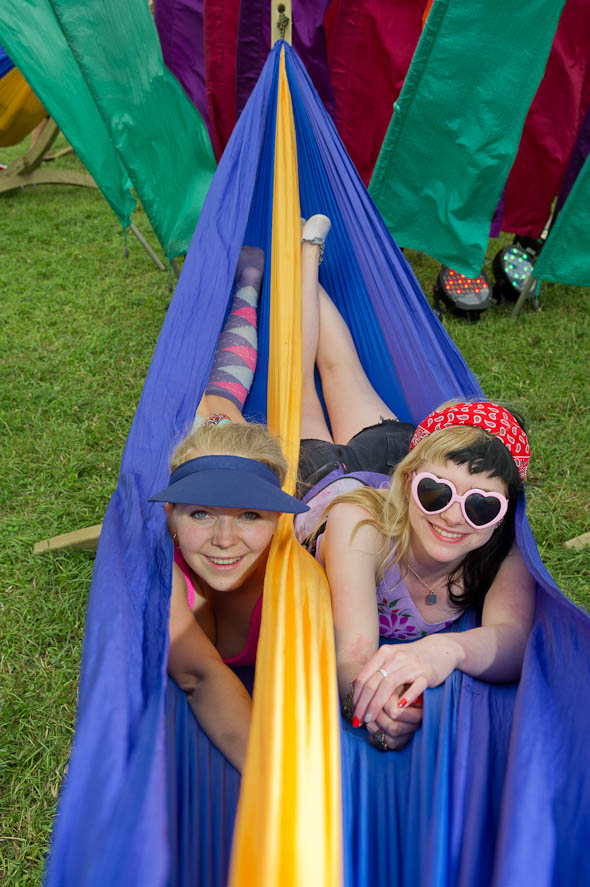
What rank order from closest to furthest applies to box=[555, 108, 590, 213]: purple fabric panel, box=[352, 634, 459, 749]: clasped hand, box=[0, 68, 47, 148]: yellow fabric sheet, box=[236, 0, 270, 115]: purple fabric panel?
box=[352, 634, 459, 749]: clasped hand < box=[236, 0, 270, 115]: purple fabric panel < box=[555, 108, 590, 213]: purple fabric panel < box=[0, 68, 47, 148]: yellow fabric sheet

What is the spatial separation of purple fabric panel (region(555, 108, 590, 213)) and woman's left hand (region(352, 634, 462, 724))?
2.43 meters

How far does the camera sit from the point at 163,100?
2.46 m

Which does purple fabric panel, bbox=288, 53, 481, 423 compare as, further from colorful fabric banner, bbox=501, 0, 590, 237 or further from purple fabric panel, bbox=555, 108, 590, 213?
purple fabric panel, bbox=555, 108, 590, 213

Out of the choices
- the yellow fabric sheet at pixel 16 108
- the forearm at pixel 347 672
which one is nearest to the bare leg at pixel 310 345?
the forearm at pixel 347 672

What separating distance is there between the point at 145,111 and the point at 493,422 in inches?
70.0

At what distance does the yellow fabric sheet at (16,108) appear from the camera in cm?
396

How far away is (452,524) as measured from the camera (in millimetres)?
1129

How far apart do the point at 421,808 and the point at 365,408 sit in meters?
1.14

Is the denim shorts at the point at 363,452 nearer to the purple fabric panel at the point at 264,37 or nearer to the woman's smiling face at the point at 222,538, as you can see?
the woman's smiling face at the point at 222,538

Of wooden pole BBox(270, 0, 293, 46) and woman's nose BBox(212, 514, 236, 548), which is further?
wooden pole BBox(270, 0, 293, 46)

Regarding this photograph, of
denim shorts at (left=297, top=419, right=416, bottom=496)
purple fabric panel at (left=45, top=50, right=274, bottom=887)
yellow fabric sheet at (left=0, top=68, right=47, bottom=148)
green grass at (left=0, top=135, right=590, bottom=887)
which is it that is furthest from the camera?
yellow fabric sheet at (left=0, top=68, right=47, bottom=148)

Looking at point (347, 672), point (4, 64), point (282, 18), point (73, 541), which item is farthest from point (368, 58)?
point (347, 672)

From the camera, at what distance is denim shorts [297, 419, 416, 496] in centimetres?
163

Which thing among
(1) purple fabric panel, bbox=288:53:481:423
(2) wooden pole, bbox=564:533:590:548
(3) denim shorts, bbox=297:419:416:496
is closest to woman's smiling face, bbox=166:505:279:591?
(3) denim shorts, bbox=297:419:416:496
